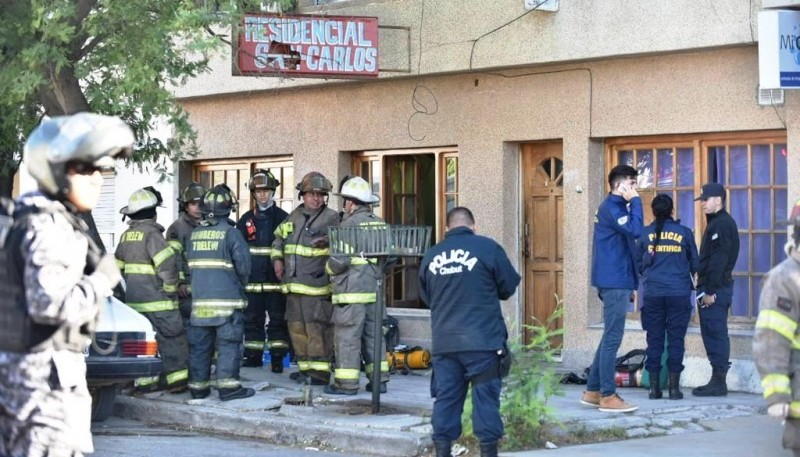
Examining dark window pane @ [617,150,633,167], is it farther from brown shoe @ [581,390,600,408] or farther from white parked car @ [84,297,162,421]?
white parked car @ [84,297,162,421]

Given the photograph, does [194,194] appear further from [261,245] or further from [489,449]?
[489,449]

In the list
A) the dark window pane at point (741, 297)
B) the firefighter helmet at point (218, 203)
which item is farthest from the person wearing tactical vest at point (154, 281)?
the dark window pane at point (741, 297)

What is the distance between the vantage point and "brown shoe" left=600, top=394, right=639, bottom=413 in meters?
11.3

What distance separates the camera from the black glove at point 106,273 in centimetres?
484

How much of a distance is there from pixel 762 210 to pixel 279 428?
16.9 ft

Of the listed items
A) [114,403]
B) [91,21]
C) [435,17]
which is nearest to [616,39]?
[435,17]

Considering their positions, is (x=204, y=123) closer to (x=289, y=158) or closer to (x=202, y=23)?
(x=289, y=158)

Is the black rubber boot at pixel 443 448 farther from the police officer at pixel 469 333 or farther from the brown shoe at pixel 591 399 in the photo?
the brown shoe at pixel 591 399

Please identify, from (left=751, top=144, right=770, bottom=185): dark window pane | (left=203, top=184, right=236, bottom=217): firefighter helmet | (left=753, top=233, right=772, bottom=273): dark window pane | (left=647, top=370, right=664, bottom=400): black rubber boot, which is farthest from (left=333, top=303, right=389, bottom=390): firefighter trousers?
(left=751, top=144, right=770, bottom=185): dark window pane

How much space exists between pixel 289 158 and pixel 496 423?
30.8ft

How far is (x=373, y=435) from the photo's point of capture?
10539 mm

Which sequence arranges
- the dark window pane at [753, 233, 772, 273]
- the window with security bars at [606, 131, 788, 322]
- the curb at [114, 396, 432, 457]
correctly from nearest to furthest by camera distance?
the curb at [114, 396, 432, 457], the window with security bars at [606, 131, 788, 322], the dark window pane at [753, 233, 772, 273]

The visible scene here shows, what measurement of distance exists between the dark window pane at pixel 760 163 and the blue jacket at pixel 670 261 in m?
1.37

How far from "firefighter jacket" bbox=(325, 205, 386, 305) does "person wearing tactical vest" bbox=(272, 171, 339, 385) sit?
852 mm
